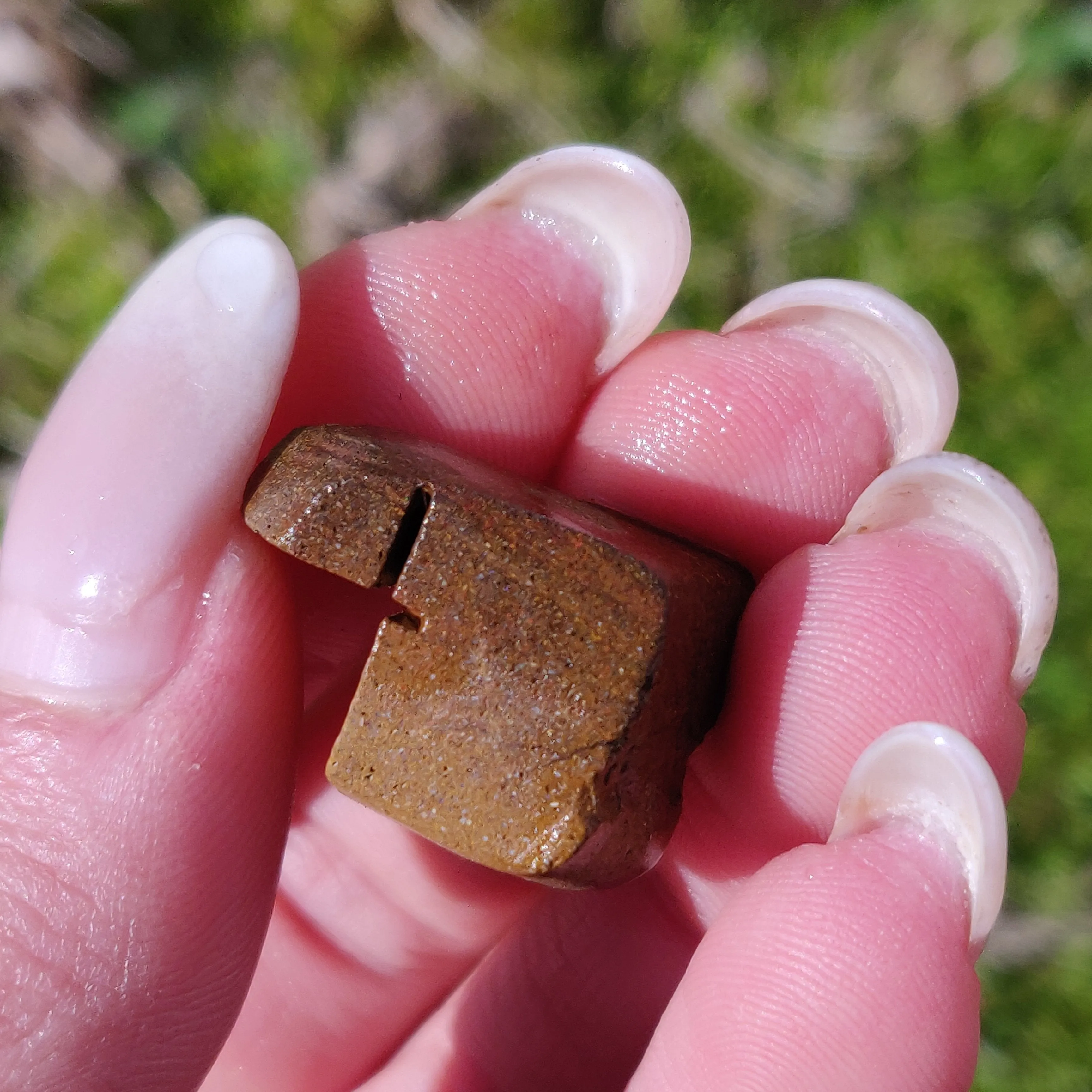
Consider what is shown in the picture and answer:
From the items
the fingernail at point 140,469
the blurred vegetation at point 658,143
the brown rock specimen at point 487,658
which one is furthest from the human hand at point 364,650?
the blurred vegetation at point 658,143

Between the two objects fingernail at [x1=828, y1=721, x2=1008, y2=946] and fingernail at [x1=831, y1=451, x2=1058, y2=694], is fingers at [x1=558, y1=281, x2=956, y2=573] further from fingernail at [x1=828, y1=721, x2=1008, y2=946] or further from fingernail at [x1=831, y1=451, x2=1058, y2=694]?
fingernail at [x1=828, y1=721, x2=1008, y2=946]

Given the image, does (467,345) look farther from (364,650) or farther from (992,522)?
(992,522)

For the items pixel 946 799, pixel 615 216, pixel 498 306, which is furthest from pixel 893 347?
pixel 946 799

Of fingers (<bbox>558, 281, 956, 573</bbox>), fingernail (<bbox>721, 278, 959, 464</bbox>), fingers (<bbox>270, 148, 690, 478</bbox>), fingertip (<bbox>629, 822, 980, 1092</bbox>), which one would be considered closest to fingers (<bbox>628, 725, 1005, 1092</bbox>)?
fingertip (<bbox>629, 822, 980, 1092</bbox>)

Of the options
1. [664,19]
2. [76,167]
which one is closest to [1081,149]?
[664,19]

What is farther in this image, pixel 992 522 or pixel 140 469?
pixel 992 522

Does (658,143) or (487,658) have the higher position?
(658,143)
